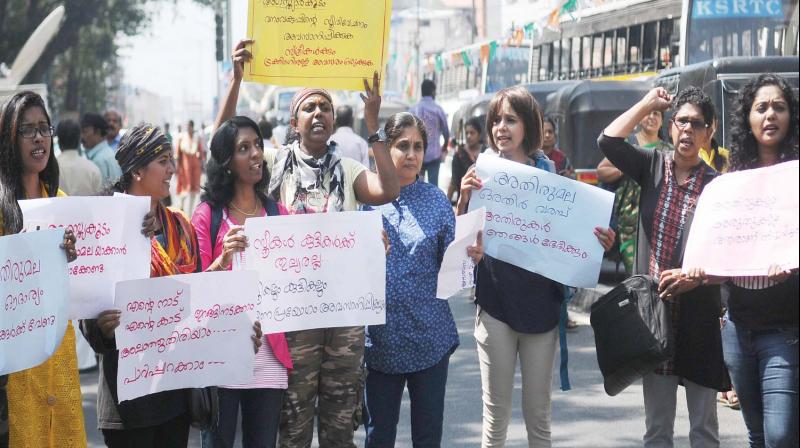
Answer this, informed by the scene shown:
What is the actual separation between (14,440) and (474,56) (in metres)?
27.3

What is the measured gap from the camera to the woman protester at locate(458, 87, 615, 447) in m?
4.93

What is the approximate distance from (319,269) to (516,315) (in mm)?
904

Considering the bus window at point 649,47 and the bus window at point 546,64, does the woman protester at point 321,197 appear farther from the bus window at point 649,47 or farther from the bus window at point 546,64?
the bus window at point 546,64

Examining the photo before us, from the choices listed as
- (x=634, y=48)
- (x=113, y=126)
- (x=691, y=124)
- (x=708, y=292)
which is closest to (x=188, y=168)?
(x=634, y=48)

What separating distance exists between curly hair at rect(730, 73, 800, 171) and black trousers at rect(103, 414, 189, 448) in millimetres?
2358

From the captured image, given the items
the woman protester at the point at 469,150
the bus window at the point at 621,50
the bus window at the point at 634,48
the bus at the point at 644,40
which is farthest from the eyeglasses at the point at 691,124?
the bus window at the point at 621,50

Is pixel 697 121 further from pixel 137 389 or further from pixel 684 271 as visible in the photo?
pixel 137 389

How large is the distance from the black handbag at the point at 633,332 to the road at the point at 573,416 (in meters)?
1.89

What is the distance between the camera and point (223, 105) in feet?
16.2

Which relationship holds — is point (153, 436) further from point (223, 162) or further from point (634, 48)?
point (634, 48)

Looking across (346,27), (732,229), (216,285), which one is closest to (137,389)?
(216,285)

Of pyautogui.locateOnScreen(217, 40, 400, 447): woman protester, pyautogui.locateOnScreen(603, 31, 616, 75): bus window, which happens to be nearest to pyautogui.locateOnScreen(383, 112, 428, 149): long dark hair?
pyautogui.locateOnScreen(217, 40, 400, 447): woman protester

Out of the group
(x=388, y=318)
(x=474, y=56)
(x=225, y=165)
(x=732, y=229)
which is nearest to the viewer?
(x=732, y=229)

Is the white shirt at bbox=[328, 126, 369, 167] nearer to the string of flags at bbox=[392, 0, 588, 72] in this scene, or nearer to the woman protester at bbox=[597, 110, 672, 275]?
the woman protester at bbox=[597, 110, 672, 275]
